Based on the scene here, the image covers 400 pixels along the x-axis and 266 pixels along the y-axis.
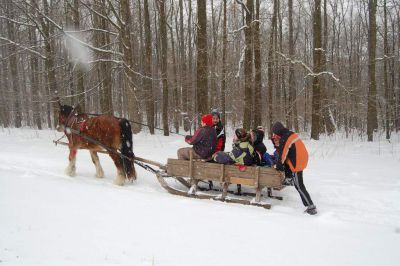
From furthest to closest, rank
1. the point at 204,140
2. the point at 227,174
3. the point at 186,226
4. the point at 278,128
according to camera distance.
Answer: the point at 204,140 → the point at 227,174 → the point at 278,128 → the point at 186,226

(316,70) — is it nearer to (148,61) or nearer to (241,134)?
(148,61)

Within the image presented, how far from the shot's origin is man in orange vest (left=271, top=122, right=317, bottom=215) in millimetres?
5879

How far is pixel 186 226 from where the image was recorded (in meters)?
4.74

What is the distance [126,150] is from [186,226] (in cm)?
341

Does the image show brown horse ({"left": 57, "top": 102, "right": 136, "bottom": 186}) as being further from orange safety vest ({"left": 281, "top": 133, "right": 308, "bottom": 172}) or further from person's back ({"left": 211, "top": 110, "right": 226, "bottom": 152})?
orange safety vest ({"left": 281, "top": 133, "right": 308, "bottom": 172})

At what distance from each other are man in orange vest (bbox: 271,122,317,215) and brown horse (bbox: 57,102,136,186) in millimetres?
3421

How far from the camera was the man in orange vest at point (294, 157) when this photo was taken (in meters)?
5.88

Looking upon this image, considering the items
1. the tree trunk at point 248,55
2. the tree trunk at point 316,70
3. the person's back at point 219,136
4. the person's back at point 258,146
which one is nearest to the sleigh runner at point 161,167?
the person's back at point 258,146

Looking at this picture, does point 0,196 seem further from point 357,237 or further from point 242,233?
point 357,237

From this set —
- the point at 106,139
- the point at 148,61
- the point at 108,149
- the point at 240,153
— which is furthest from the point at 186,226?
the point at 148,61

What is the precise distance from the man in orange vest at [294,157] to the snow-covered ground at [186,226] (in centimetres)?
30

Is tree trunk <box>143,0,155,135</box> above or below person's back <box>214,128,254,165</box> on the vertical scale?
above

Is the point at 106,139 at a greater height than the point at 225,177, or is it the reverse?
the point at 106,139

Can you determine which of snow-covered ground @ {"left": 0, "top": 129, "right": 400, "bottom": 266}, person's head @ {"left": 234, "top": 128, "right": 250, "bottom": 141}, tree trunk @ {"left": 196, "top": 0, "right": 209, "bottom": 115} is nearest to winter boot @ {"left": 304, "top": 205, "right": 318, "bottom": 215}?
snow-covered ground @ {"left": 0, "top": 129, "right": 400, "bottom": 266}
